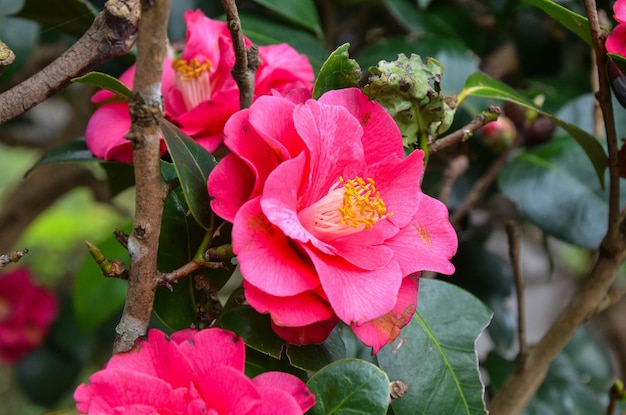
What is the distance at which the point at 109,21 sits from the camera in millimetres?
522

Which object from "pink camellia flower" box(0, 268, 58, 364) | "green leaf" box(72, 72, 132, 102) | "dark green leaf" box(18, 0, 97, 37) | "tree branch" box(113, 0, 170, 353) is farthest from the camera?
"pink camellia flower" box(0, 268, 58, 364)

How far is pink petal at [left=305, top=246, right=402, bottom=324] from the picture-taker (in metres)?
0.47

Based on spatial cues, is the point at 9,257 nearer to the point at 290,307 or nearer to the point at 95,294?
the point at 290,307

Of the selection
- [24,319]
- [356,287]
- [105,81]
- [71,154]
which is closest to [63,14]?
[71,154]

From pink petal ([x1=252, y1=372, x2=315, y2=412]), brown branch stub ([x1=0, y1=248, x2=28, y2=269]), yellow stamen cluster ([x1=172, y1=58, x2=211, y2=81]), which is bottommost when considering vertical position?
pink petal ([x1=252, y1=372, x2=315, y2=412])

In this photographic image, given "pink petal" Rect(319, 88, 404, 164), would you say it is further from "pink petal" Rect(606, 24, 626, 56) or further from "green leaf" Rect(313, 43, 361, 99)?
"pink petal" Rect(606, 24, 626, 56)

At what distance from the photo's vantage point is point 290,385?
0.50 meters

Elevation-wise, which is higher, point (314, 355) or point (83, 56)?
point (83, 56)

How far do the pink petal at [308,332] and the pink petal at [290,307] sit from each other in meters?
0.02

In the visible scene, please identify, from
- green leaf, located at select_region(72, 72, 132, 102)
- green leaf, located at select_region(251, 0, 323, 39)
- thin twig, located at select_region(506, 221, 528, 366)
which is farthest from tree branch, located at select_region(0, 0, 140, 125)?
thin twig, located at select_region(506, 221, 528, 366)

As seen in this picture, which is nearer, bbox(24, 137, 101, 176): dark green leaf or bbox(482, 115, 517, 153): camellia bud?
bbox(24, 137, 101, 176): dark green leaf

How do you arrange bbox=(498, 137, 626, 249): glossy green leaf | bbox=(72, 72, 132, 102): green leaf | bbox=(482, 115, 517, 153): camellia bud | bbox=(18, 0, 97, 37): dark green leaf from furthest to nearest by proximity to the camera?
bbox=(482, 115, 517, 153): camellia bud
bbox=(498, 137, 626, 249): glossy green leaf
bbox=(18, 0, 97, 37): dark green leaf
bbox=(72, 72, 132, 102): green leaf

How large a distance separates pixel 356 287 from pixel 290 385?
0.08m

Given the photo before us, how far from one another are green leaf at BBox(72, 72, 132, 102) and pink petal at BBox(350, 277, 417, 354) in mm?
248
